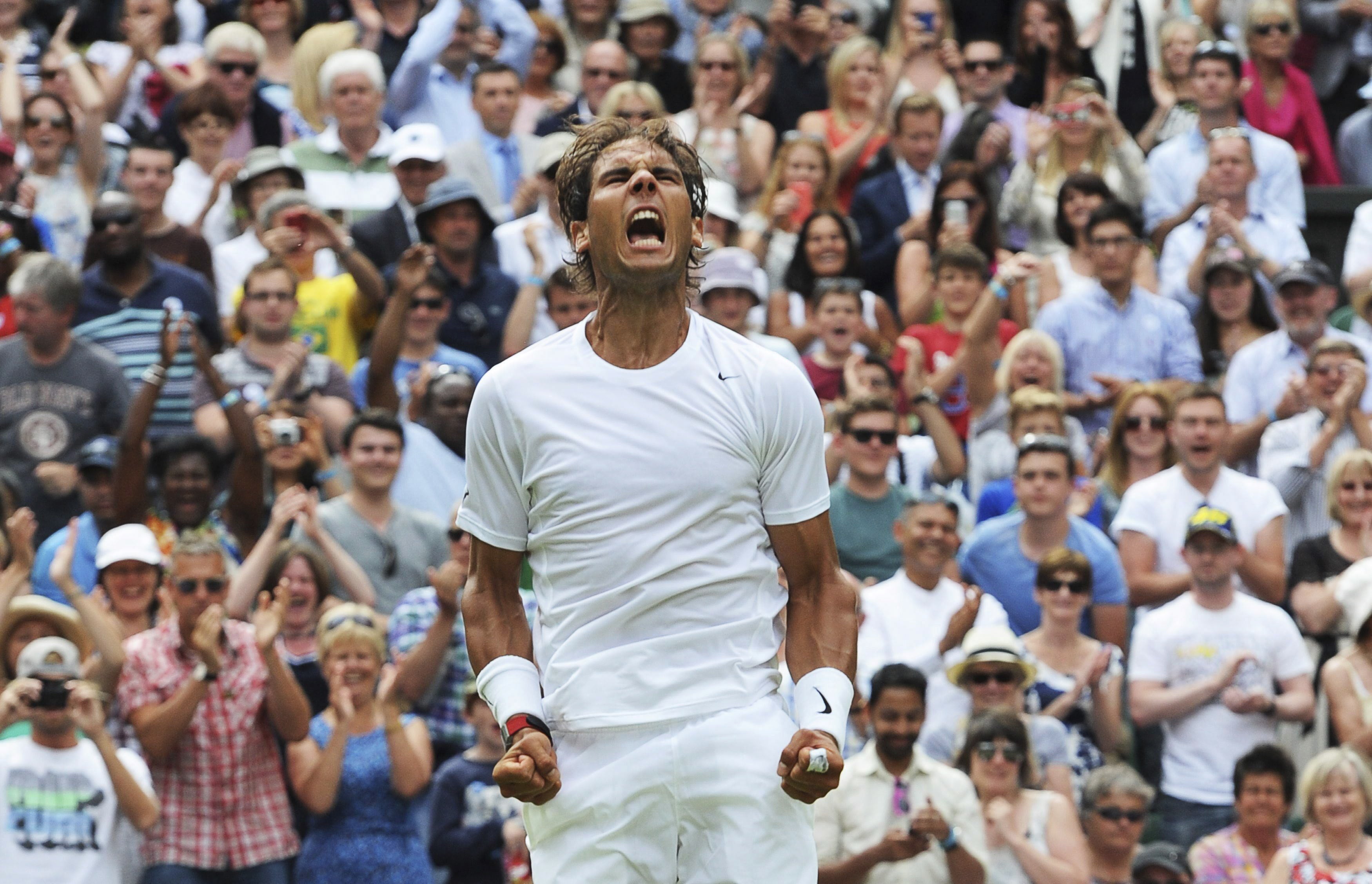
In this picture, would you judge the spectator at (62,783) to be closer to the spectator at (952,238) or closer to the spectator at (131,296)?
the spectator at (131,296)

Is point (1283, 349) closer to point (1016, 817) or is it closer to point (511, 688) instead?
point (1016, 817)

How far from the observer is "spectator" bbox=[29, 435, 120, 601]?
8.90m

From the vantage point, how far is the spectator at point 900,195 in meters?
11.9

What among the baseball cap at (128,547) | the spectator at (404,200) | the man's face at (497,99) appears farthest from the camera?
the man's face at (497,99)

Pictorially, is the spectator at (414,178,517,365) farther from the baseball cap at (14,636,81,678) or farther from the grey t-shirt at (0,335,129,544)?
the baseball cap at (14,636,81,678)

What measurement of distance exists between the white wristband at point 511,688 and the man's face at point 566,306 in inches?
236

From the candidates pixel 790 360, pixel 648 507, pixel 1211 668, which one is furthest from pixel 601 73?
pixel 648 507

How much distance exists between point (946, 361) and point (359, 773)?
12.8 ft

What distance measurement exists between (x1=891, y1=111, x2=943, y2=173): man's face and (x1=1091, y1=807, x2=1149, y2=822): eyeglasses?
497cm

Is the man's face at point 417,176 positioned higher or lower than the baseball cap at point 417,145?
lower

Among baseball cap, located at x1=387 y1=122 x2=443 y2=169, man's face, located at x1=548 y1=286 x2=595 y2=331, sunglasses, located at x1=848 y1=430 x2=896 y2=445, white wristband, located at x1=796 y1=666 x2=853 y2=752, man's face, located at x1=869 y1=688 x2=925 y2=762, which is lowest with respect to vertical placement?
man's face, located at x1=869 y1=688 x2=925 y2=762

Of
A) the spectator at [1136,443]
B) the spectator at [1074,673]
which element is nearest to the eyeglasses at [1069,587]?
the spectator at [1074,673]

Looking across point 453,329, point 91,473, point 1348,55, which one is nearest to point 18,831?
point 91,473

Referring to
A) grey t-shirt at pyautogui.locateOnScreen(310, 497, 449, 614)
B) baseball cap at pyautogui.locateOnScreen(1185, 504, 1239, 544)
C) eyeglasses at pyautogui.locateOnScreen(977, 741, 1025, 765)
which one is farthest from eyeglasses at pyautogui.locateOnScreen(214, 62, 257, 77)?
eyeglasses at pyautogui.locateOnScreen(977, 741, 1025, 765)
